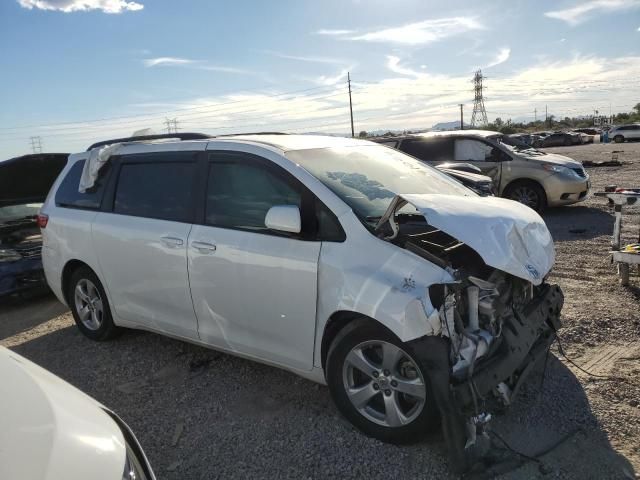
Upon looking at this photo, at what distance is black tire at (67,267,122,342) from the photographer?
15.9 feet

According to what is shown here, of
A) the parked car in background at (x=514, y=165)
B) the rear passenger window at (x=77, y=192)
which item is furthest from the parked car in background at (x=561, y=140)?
the rear passenger window at (x=77, y=192)

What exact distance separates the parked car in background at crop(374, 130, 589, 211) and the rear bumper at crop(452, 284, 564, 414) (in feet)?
24.0

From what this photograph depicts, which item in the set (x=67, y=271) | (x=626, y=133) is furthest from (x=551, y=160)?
(x=626, y=133)

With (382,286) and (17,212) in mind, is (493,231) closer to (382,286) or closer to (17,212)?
(382,286)

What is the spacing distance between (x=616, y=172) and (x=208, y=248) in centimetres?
1663

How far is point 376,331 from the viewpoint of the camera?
9.78ft

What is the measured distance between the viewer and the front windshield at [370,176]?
3430 mm

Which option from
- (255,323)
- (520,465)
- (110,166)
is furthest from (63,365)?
(520,465)

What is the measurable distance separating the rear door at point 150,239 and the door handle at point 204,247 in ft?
0.43

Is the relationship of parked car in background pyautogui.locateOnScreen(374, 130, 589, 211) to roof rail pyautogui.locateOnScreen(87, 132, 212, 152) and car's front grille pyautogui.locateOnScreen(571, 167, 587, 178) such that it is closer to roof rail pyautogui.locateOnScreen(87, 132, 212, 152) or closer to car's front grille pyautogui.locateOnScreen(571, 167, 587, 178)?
car's front grille pyautogui.locateOnScreen(571, 167, 587, 178)

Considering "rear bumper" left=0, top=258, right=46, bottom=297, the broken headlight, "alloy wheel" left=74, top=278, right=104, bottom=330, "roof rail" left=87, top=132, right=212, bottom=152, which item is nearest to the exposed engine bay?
"roof rail" left=87, top=132, right=212, bottom=152

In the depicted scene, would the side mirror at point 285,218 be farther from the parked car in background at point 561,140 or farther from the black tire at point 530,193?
the parked car in background at point 561,140

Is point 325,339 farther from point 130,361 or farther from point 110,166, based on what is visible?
point 110,166

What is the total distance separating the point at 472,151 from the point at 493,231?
8.45 meters
